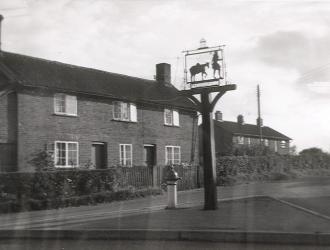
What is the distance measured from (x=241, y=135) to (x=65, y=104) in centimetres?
4297

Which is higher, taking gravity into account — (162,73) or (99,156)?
(162,73)

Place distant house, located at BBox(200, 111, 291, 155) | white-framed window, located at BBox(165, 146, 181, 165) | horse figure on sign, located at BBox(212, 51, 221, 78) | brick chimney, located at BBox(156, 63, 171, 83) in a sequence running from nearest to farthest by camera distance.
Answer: horse figure on sign, located at BBox(212, 51, 221, 78) < white-framed window, located at BBox(165, 146, 181, 165) < brick chimney, located at BBox(156, 63, 171, 83) < distant house, located at BBox(200, 111, 291, 155)

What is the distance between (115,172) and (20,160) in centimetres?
429

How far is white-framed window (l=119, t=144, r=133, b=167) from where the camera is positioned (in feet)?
91.7

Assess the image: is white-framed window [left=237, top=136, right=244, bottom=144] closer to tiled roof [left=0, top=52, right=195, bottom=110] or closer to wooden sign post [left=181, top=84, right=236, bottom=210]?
tiled roof [left=0, top=52, right=195, bottom=110]

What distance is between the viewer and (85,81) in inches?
1075

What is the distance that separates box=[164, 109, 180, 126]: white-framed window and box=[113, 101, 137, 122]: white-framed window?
318 centimetres

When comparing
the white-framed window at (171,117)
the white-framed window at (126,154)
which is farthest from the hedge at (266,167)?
the white-framed window at (126,154)

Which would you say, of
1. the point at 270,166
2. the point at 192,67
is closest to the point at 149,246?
the point at 192,67

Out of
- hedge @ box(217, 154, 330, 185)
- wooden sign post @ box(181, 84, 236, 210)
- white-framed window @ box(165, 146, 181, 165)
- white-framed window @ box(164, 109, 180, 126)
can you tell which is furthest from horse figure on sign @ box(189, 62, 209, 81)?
white-framed window @ box(164, 109, 180, 126)

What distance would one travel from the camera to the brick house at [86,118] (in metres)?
22.5

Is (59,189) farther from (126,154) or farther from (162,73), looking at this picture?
(162,73)

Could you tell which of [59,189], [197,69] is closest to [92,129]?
[59,189]

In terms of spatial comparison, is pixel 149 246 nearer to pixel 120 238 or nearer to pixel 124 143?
pixel 120 238
